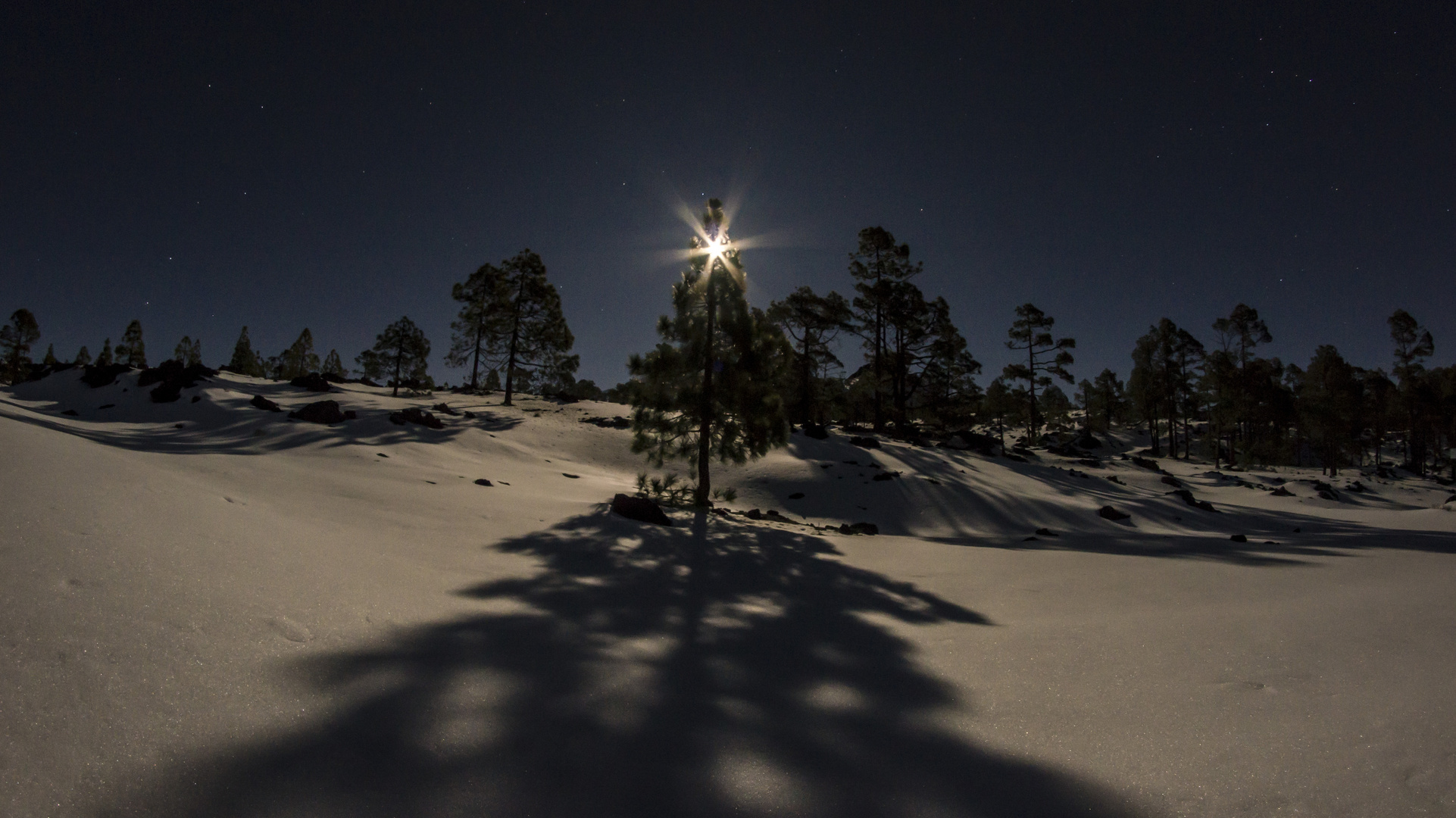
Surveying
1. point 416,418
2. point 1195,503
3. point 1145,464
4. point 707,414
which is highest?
point 707,414

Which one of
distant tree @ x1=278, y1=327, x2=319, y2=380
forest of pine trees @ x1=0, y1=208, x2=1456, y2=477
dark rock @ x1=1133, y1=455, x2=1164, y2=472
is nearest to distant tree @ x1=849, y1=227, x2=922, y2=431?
forest of pine trees @ x1=0, y1=208, x2=1456, y2=477

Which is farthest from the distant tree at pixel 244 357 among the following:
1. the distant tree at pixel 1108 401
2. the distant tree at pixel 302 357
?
the distant tree at pixel 1108 401

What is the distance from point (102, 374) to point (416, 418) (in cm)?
1592

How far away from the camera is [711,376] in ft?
43.2

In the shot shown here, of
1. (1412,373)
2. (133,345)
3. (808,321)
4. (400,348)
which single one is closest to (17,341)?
(133,345)

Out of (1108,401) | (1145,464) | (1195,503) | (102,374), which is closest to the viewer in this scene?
(1195,503)

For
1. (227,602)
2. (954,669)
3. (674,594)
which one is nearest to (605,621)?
(674,594)

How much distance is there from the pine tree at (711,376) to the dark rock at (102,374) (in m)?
25.5

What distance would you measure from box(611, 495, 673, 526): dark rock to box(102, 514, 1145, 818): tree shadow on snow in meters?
5.19

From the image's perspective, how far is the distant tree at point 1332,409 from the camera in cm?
3994

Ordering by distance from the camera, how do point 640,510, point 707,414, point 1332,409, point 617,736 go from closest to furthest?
point 617,736
point 640,510
point 707,414
point 1332,409

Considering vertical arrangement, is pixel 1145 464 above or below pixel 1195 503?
above

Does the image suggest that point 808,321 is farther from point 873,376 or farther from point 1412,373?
point 1412,373

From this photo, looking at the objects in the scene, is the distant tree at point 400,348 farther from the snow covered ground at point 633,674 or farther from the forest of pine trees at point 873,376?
the snow covered ground at point 633,674
